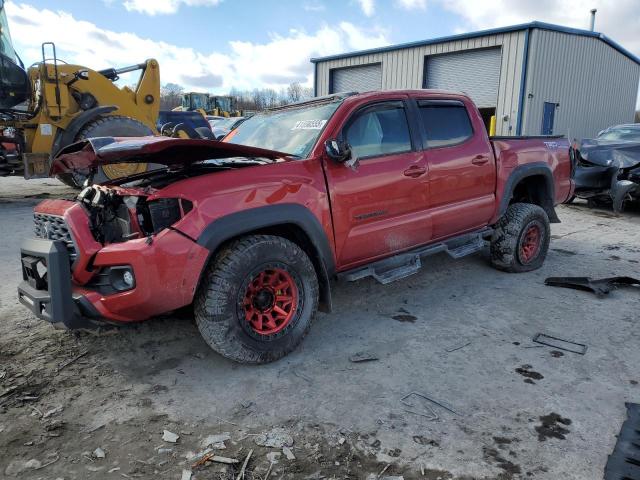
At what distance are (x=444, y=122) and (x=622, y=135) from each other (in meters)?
7.54

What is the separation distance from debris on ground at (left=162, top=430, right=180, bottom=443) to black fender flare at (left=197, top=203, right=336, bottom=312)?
101 centimetres

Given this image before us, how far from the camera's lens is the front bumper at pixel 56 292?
9.08 ft

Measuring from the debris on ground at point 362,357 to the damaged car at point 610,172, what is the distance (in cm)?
667

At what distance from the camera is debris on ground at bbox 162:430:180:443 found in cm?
248

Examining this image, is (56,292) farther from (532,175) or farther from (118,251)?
(532,175)

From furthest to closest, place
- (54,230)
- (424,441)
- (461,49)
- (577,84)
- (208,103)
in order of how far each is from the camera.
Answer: (208,103), (577,84), (461,49), (54,230), (424,441)

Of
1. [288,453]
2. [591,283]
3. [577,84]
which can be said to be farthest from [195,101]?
[288,453]

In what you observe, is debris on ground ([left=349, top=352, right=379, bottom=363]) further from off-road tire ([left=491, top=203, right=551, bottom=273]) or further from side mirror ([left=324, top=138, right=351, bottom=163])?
off-road tire ([left=491, top=203, right=551, bottom=273])

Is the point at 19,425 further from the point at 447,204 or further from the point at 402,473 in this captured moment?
the point at 447,204

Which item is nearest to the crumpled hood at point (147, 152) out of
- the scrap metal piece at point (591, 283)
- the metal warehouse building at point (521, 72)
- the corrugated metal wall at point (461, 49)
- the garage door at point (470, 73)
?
the scrap metal piece at point (591, 283)

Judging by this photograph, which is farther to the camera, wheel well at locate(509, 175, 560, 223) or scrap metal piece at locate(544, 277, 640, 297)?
wheel well at locate(509, 175, 560, 223)

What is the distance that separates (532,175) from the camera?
17.4 feet

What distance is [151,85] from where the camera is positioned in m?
10.4

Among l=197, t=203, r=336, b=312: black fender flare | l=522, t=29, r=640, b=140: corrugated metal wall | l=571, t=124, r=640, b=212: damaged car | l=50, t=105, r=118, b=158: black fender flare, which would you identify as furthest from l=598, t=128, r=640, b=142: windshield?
l=50, t=105, r=118, b=158: black fender flare
